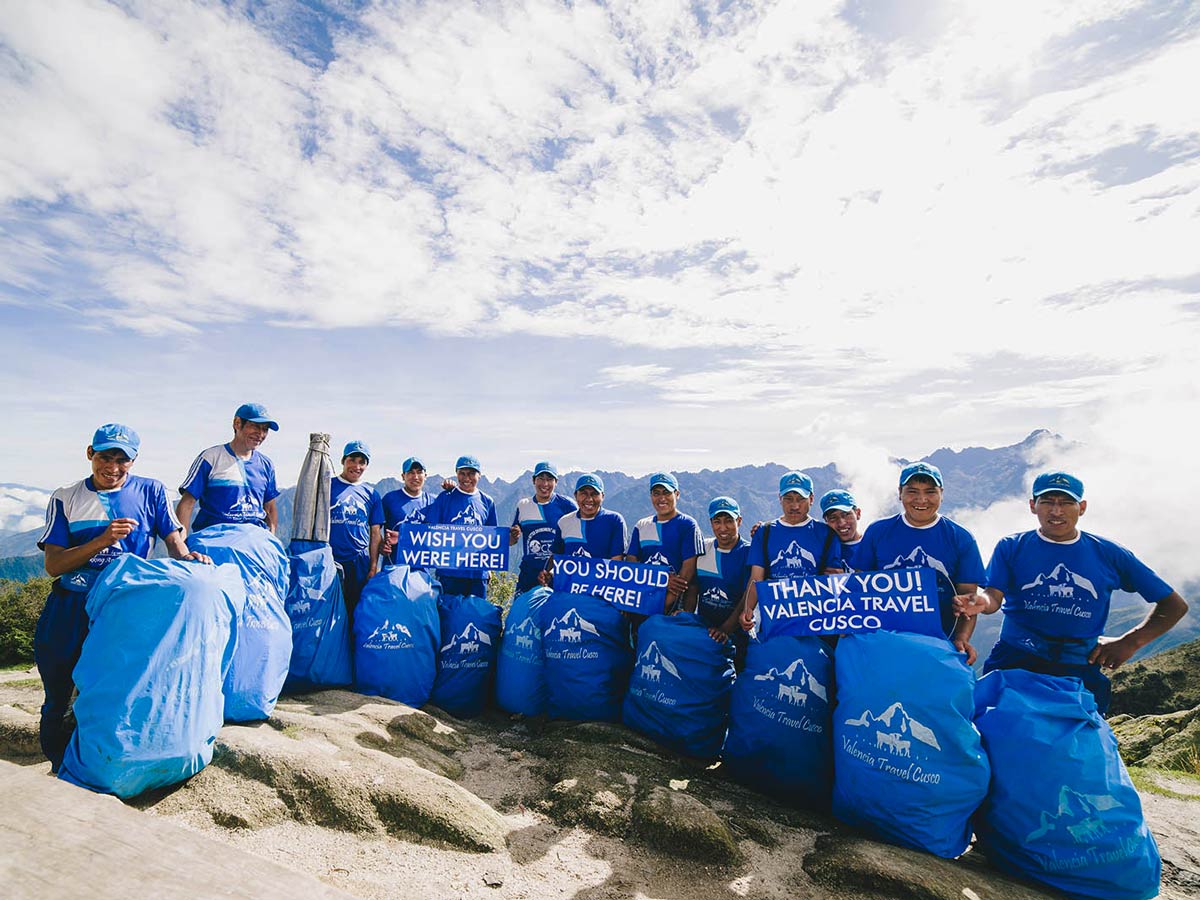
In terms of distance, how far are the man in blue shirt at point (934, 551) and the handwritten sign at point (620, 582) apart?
4.63 ft

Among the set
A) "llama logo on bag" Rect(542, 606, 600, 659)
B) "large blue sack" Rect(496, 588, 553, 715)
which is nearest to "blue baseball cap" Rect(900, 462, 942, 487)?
"llama logo on bag" Rect(542, 606, 600, 659)

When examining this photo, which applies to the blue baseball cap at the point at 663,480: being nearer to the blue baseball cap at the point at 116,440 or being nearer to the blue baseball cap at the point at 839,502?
the blue baseball cap at the point at 839,502

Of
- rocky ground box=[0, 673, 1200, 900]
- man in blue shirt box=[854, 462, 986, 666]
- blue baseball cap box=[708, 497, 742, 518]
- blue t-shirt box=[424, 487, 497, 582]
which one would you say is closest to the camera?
rocky ground box=[0, 673, 1200, 900]

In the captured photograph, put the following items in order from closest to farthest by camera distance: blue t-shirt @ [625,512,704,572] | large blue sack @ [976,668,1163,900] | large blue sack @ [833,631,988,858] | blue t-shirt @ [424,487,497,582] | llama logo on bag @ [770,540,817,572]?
large blue sack @ [976,668,1163,900]
large blue sack @ [833,631,988,858]
llama logo on bag @ [770,540,817,572]
blue t-shirt @ [625,512,704,572]
blue t-shirt @ [424,487,497,582]

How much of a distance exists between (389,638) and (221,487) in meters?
1.48

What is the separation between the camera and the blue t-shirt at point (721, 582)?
15.4ft

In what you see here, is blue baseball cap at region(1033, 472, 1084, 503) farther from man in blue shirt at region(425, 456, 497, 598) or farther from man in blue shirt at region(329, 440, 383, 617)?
man in blue shirt at region(329, 440, 383, 617)

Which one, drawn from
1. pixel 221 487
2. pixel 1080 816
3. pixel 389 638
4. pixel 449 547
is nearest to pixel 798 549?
pixel 1080 816

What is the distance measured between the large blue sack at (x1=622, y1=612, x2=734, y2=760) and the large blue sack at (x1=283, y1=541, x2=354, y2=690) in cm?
206

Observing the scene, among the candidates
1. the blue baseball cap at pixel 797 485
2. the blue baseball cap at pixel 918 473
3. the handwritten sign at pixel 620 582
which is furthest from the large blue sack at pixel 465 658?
the blue baseball cap at pixel 918 473

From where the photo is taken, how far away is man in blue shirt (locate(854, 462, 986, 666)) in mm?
3605

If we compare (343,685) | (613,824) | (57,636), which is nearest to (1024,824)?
(613,824)

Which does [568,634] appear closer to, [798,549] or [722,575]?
[722,575]

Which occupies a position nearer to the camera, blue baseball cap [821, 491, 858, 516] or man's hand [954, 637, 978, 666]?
man's hand [954, 637, 978, 666]
